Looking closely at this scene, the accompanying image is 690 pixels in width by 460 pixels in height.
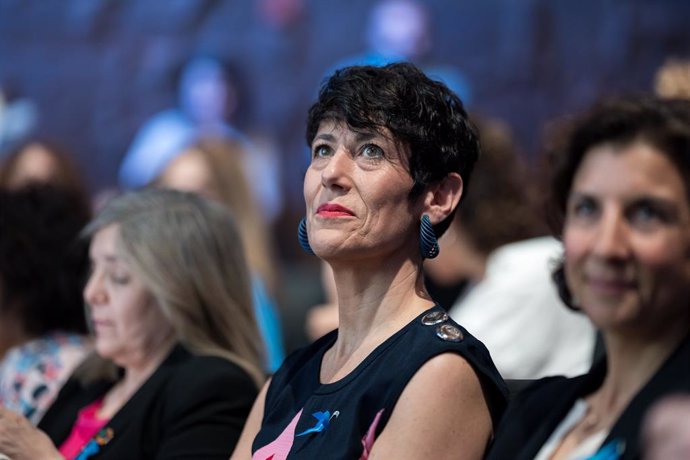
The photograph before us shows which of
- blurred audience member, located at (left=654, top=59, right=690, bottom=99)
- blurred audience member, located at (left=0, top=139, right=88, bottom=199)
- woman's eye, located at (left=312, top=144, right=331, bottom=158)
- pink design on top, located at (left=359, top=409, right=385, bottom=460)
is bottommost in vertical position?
blurred audience member, located at (left=0, top=139, right=88, bottom=199)

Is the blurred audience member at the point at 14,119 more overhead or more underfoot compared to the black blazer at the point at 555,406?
more underfoot

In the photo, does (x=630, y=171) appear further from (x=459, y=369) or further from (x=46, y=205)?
(x=46, y=205)

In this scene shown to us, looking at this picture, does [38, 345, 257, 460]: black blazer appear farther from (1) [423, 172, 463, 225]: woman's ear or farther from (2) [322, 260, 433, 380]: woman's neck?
(1) [423, 172, 463, 225]: woman's ear

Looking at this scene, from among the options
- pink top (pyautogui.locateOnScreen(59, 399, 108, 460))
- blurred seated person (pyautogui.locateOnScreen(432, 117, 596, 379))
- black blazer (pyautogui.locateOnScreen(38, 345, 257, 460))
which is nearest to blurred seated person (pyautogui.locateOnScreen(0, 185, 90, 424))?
pink top (pyautogui.locateOnScreen(59, 399, 108, 460))

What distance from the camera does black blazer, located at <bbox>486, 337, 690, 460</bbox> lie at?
A: 2152 mm

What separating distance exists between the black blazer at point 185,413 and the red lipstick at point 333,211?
800 millimetres

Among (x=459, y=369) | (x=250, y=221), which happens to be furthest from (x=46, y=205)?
(x=459, y=369)

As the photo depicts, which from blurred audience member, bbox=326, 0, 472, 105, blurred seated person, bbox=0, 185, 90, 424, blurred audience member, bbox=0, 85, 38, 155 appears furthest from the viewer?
blurred audience member, bbox=0, 85, 38, 155

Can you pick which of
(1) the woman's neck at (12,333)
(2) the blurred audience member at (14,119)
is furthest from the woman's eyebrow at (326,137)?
(2) the blurred audience member at (14,119)

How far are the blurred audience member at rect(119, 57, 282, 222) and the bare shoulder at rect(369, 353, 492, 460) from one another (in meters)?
4.73

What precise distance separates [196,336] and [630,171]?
5.36ft

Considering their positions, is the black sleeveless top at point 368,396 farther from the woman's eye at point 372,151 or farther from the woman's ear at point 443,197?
the woman's eye at point 372,151

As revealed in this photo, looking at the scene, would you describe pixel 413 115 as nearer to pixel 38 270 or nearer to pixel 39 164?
pixel 38 270

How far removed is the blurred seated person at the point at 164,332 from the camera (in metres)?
3.27
